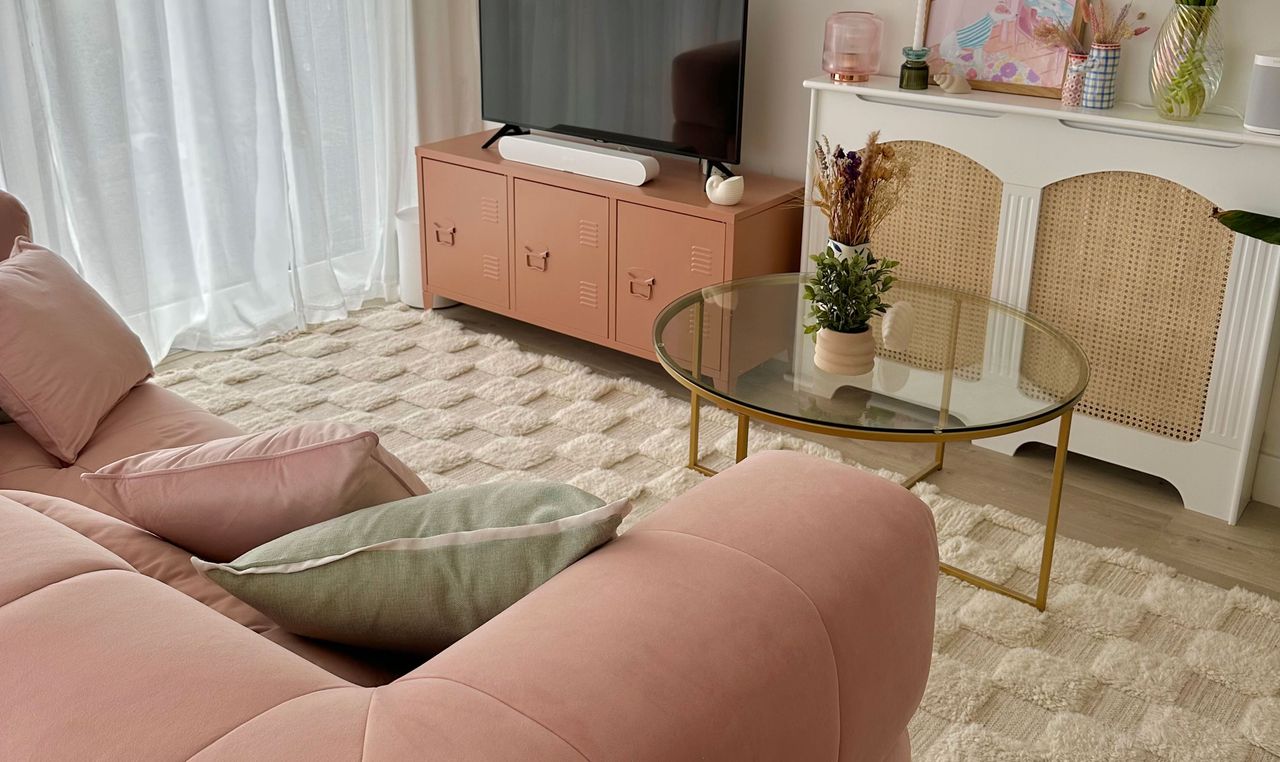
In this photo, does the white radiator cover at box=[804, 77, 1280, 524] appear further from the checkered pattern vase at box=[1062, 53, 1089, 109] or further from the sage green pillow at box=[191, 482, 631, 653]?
the sage green pillow at box=[191, 482, 631, 653]

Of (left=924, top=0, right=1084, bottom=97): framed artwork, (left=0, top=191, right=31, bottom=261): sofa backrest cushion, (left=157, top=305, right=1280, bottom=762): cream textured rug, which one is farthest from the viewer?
(left=924, top=0, right=1084, bottom=97): framed artwork

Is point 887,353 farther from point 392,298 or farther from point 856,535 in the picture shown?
point 392,298

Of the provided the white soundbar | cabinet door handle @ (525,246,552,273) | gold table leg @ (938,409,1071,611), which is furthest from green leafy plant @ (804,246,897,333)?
cabinet door handle @ (525,246,552,273)

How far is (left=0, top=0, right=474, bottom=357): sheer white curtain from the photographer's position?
342 centimetres

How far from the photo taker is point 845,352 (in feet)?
8.32

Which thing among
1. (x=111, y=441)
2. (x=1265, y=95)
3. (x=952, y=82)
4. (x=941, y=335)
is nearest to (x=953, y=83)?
(x=952, y=82)

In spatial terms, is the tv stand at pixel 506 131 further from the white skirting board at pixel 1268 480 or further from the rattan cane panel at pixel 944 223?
the white skirting board at pixel 1268 480

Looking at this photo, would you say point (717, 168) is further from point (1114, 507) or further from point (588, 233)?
point (1114, 507)

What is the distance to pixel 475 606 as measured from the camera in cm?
127

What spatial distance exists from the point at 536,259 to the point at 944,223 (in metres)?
1.33

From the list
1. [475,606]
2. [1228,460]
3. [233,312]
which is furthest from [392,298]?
[475,606]

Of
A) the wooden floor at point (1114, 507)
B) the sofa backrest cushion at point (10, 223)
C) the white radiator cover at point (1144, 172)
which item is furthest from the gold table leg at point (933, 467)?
the sofa backrest cushion at point (10, 223)

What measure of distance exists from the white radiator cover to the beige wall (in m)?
0.17

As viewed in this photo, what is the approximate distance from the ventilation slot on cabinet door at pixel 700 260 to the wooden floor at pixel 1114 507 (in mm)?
609
